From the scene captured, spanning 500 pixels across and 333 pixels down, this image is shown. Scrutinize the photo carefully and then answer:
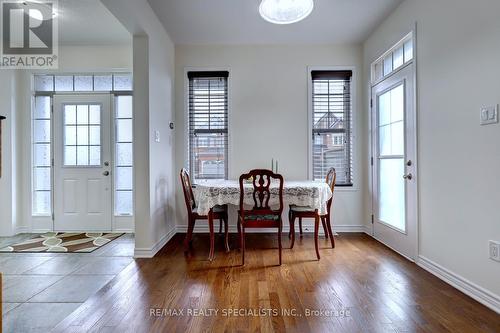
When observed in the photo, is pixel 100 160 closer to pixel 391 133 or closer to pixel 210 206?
pixel 210 206

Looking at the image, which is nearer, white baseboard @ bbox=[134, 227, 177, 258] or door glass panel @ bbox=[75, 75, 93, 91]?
white baseboard @ bbox=[134, 227, 177, 258]

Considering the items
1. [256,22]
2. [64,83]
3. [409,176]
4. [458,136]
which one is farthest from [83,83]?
[458,136]

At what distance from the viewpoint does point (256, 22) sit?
326 cm

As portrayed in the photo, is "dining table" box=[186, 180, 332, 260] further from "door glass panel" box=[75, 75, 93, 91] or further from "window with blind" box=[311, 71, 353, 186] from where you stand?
"door glass panel" box=[75, 75, 93, 91]

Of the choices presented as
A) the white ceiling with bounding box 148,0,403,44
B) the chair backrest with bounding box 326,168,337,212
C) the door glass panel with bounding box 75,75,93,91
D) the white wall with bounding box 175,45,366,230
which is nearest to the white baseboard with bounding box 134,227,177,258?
the white wall with bounding box 175,45,366,230

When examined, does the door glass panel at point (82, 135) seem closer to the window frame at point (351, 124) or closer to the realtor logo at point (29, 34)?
the realtor logo at point (29, 34)

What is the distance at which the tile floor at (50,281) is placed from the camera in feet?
5.71

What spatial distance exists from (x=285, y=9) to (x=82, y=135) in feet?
10.9

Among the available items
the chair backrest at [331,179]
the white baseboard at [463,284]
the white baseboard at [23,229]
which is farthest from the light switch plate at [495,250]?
the white baseboard at [23,229]

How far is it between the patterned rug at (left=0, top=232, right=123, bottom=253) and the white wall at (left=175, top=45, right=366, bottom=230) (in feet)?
4.62

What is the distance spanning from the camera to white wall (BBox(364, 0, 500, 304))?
6.01 ft

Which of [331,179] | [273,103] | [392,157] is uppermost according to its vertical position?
[273,103]

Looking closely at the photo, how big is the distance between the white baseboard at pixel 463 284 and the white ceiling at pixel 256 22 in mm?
2750

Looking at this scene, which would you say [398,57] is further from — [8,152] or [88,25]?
[8,152]
